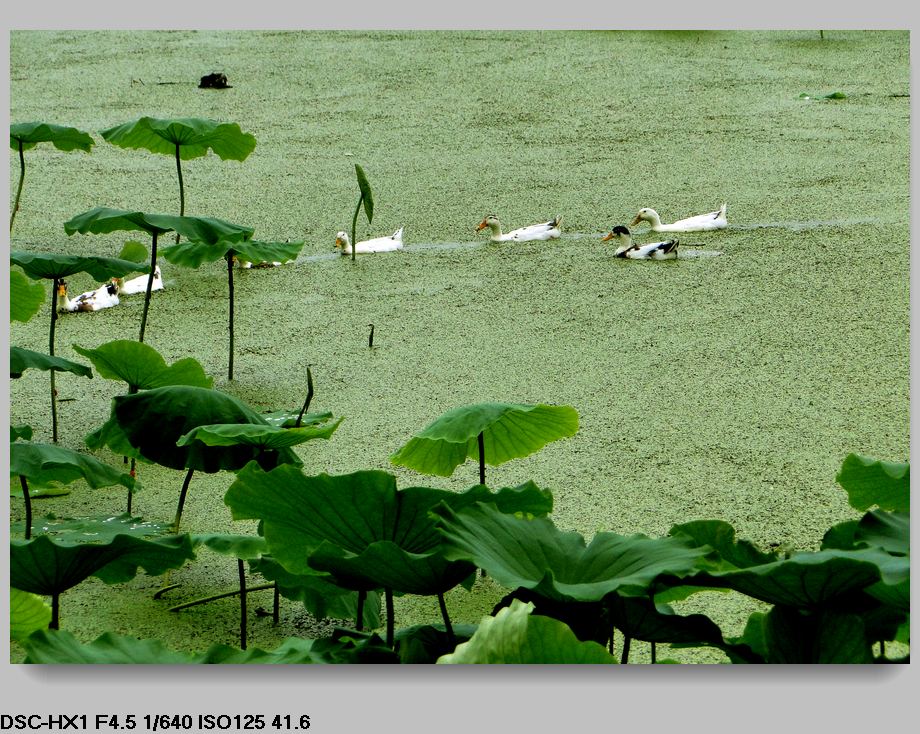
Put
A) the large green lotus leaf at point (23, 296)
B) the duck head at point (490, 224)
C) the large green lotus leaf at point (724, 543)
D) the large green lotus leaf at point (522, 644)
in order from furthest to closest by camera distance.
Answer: the duck head at point (490, 224), the large green lotus leaf at point (23, 296), the large green lotus leaf at point (724, 543), the large green lotus leaf at point (522, 644)

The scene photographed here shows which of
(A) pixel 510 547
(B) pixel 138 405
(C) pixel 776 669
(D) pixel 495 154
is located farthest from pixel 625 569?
(D) pixel 495 154

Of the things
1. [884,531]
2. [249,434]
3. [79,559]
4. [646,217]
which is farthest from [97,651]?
[646,217]

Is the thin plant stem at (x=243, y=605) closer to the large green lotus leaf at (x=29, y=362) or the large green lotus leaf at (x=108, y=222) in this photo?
the large green lotus leaf at (x=29, y=362)

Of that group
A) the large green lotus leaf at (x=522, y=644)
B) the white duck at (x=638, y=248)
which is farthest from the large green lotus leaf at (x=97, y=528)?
the white duck at (x=638, y=248)

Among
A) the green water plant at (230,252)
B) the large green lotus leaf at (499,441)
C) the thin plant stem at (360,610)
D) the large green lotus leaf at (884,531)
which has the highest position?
the green water plant at (230,252)

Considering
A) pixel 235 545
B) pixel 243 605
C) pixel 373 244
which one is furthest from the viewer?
pixel 373 244

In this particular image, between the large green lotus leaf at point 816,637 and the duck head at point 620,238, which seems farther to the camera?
the duck head at point 620,238

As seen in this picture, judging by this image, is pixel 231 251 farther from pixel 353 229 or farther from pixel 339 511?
pixel 339 511
